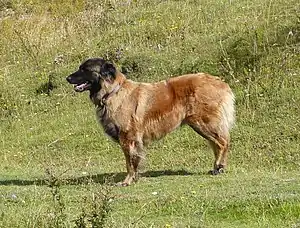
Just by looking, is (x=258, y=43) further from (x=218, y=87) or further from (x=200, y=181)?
(x=200, y=181)

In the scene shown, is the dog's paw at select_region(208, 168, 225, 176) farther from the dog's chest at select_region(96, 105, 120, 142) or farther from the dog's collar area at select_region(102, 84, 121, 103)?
the dog's collar area at select_region(102, 84, 121, 103)

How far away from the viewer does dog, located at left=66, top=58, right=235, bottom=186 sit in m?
10.3

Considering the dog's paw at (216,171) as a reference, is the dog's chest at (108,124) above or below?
above

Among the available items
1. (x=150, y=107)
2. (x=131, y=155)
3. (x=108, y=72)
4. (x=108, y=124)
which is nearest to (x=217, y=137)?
(x=150, y=107)

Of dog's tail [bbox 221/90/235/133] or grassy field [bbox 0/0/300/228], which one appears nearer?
grassy field [bbox 0/0/300/228]

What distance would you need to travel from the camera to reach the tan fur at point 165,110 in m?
10.3

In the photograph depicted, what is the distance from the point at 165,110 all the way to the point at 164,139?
213 cm

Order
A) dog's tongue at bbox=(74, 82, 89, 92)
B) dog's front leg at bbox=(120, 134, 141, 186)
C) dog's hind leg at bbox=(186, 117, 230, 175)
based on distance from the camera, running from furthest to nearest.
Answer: dog's hind leg at bbox=(186, 117, 230, 175)
dog's tongue at bbox=(74, 82, 89, 92)
dog's front leg at bbox=(120, 134, 141, 186)

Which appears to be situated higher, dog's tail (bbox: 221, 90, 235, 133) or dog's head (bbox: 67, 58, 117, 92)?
dog's head (bbox: 67, 58, 117, 92)

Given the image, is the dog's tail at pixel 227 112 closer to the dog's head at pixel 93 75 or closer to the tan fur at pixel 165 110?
the tan fur at pixel 165 110

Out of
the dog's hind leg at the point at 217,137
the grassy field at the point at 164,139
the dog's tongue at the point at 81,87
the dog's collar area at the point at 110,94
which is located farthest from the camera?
the dog's hind leg at the point at 217,137

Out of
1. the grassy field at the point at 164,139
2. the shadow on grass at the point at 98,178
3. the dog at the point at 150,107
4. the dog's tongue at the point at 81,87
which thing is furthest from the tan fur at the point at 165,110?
the grassy field at the point at 164,139

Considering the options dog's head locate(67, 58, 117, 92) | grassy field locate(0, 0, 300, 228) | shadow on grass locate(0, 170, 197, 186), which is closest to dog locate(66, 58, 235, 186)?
dog's head locate(67, 58, 117, 92)

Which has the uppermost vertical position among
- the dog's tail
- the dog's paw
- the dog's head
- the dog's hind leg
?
the dog's head
